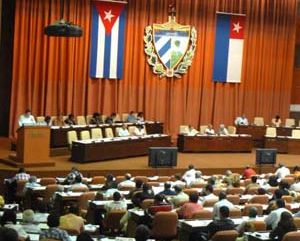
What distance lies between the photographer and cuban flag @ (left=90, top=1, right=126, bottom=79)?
21812mm

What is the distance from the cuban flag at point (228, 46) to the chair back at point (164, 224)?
1464 centimetres

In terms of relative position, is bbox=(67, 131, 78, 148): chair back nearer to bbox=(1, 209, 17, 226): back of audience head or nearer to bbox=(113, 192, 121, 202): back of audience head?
bbox=(113, 192, 121, 202): back of audience head

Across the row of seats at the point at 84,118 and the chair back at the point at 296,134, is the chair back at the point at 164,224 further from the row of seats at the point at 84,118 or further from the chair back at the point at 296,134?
the chair back at the point at 296,134

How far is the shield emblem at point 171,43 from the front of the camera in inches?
911

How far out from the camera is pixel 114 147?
60.6 feet

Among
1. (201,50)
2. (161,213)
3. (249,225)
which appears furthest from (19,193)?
(201,50)

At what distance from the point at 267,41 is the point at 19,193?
14.6 meters

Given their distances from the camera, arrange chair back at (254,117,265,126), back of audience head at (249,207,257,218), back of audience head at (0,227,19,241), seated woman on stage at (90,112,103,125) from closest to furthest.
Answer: back of audience head at (0,227,19,241)
back of audience head at (249,207,257,218)
seated woman on stage at (90,112,103,125)
chair back at (254,117,265,126)

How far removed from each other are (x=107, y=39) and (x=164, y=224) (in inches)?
508

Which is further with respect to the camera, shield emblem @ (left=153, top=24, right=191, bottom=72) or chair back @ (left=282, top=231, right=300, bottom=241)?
shield emblem @ (left=153, top=24, right=191, bottom=72)

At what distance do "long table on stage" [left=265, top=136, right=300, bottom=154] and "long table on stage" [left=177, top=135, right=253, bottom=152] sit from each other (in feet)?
2.56

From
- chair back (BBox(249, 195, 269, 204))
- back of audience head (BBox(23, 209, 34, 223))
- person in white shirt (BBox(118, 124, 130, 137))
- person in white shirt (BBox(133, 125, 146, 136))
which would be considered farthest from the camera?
person in white shirt (BBox(133, 125, 146, 136))

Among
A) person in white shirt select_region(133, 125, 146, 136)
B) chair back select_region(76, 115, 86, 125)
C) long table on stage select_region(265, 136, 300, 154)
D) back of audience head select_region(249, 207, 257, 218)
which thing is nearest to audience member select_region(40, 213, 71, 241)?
back of audience head select_region(249, 207, 257, 218)

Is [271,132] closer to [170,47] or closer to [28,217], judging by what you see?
[170,47]
